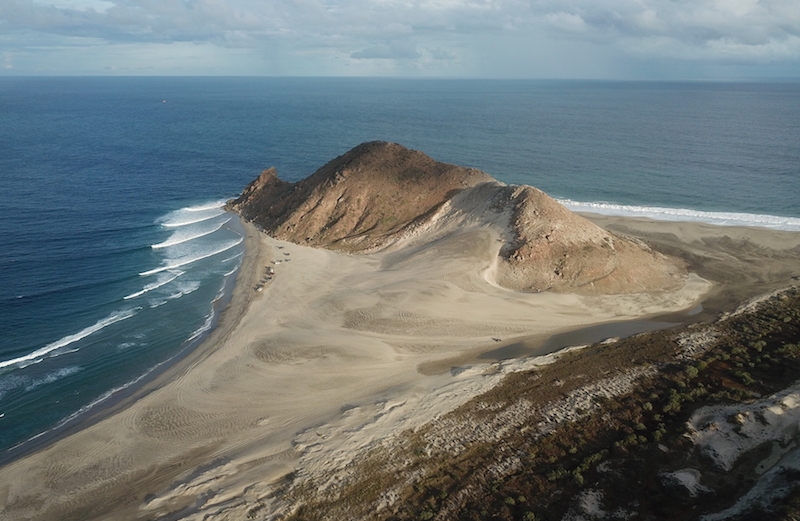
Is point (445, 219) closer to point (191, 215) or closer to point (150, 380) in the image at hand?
point (150, 380)

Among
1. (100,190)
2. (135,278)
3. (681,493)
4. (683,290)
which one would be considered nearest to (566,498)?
(681,493)

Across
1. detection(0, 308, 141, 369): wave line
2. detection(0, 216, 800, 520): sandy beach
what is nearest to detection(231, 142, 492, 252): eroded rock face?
detection(0, 216, 800, 520): sandy beach

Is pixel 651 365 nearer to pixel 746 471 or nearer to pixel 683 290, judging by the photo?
pixel 746 471

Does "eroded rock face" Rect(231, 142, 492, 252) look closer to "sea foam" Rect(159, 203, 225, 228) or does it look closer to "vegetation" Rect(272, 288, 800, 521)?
"sea foam" Rect(159, 203, 225, 228)

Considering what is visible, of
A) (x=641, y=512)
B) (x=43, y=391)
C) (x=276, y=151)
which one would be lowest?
(x=43, y=391)

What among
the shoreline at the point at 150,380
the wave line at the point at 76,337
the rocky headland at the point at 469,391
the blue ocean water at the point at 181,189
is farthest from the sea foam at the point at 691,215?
the wave line at the point at 76,337

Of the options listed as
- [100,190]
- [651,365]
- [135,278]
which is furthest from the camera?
[100,190]

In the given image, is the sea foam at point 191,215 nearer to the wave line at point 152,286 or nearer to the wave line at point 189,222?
the wave line at point 189,222
